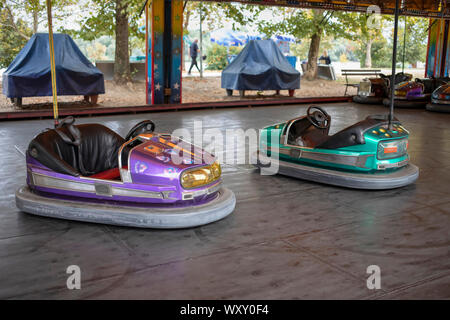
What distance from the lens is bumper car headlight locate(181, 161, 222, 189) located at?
271 centimetres

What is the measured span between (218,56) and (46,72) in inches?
446

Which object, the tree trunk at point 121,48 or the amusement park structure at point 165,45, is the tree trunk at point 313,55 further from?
the tree trunk at point 121,48

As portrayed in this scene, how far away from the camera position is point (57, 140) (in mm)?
2986

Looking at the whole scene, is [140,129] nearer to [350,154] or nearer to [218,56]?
[350,154]

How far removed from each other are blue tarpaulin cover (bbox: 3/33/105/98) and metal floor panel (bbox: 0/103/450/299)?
14.2 feet

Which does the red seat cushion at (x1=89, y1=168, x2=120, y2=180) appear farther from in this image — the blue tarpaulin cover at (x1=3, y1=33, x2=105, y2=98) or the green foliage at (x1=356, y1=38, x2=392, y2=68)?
A: the green foliage at (x1=356, y1=38, x2=392, y2=68)

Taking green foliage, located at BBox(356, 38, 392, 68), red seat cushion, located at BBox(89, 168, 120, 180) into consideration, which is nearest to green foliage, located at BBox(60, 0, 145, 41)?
red seat cushion, located at BBox(89, 168, 120, 180)

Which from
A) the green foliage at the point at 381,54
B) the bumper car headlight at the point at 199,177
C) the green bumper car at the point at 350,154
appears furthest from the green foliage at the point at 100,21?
the green foliage at the point at 381,54

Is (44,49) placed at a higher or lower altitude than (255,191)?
higher

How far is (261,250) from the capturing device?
246 cm

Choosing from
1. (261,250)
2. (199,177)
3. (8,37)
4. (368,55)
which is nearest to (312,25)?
(8,37)
